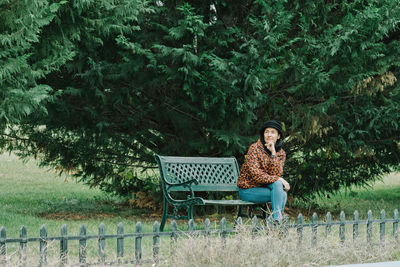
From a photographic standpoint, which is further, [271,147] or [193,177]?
[193,177]

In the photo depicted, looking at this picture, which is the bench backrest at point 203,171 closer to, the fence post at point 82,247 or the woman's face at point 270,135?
the woman's face at point 270,135

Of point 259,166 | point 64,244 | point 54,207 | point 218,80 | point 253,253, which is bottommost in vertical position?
point 253,253

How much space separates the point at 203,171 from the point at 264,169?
126cm

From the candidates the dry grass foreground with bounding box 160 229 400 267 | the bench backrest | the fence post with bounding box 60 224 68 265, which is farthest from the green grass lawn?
the dry grass foreground with bounding box 160 229 400 267

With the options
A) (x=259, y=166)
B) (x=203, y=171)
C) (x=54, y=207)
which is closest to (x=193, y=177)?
(x=203, y=171)

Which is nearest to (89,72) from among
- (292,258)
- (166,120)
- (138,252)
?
(166,120)

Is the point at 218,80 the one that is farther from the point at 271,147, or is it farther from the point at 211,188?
the point at 211,188

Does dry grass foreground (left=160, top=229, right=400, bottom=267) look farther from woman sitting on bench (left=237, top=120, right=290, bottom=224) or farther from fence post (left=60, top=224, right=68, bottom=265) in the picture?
woman sitting on bench (left=237, top=120, right=290, bottom=224)

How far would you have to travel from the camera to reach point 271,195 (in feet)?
21.4

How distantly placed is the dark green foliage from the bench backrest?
1.51ft

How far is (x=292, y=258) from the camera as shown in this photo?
4961mm

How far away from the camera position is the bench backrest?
7520mm

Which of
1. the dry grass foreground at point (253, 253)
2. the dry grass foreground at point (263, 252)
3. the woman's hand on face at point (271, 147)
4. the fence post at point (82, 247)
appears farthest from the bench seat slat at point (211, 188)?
the fence post at point (82, 247)

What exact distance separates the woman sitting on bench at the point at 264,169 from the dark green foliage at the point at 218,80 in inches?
35.0
